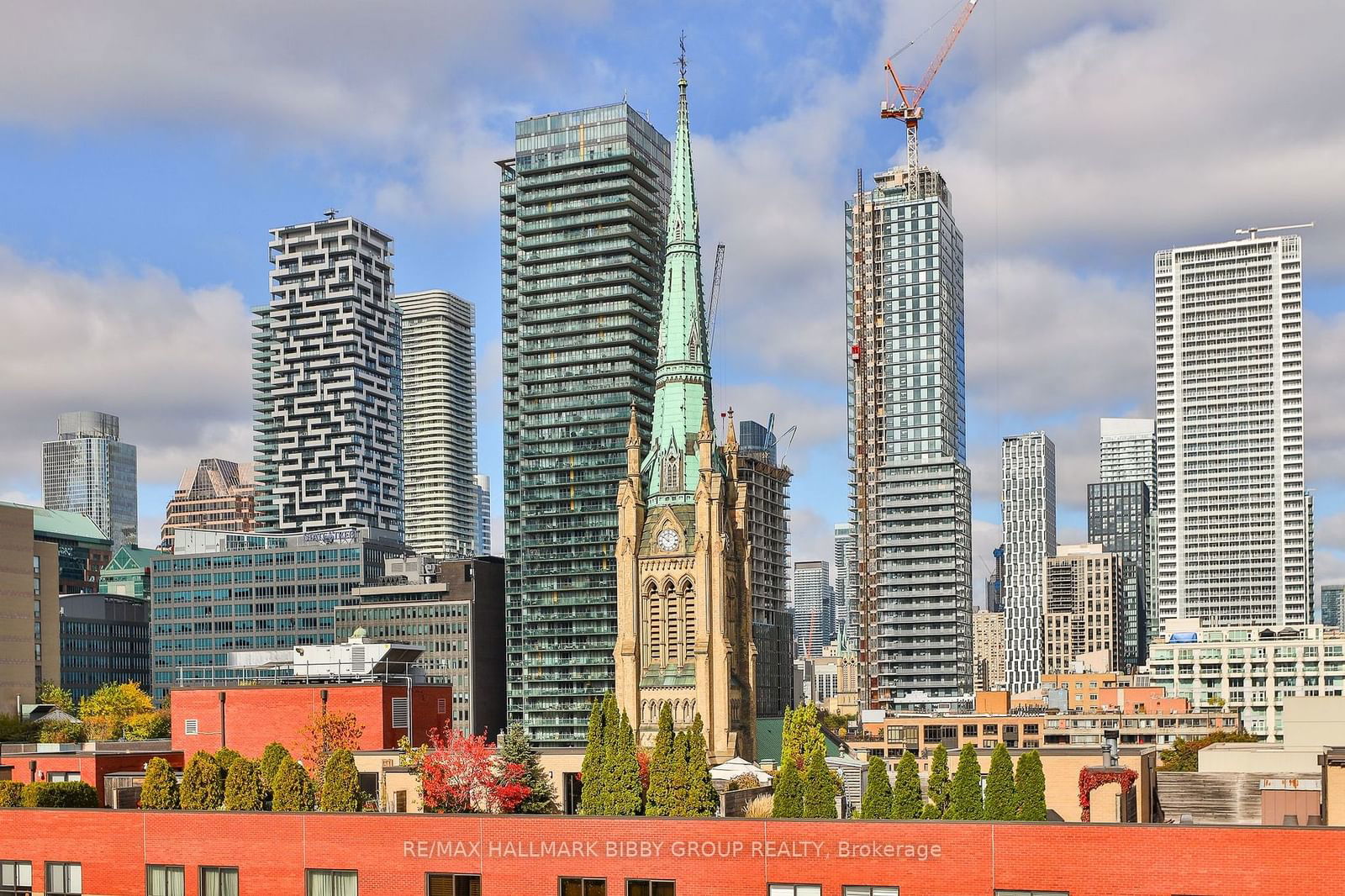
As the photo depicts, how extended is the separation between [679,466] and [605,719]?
245 feet

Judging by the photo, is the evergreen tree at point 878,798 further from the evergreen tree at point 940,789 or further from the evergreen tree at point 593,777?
the evergreen tree at point 593,777

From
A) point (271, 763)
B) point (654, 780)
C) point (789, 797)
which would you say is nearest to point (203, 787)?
point (271, 763)

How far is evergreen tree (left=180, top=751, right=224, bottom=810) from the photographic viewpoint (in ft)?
234

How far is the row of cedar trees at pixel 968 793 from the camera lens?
64.8 metres

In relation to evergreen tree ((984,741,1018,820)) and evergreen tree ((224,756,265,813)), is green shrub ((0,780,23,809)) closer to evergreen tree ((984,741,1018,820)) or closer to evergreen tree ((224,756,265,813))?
evergreen tree ((224,756,265,813))

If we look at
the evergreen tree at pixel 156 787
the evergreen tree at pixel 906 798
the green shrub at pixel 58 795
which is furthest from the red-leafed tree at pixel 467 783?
the evergreen tree at pixel 906 798

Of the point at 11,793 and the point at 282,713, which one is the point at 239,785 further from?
the point at 282,713

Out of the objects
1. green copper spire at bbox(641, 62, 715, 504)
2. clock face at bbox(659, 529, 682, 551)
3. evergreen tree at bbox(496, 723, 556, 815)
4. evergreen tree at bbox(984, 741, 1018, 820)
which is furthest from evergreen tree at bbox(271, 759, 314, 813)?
green copper spire at bbox(641, 62, 715, 504)

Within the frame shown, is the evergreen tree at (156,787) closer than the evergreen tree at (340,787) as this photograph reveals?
No

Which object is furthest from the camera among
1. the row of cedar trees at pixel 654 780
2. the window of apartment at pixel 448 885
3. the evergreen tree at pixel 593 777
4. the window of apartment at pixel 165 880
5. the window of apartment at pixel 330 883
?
the evergreen tree at pixel 593 777

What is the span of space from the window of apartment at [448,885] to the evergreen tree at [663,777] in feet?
76.5

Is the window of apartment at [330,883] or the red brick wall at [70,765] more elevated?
the window of apartment at [330,883]

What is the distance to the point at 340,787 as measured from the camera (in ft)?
218

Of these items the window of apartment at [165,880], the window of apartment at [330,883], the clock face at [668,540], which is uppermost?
the clock face at [668,540]
